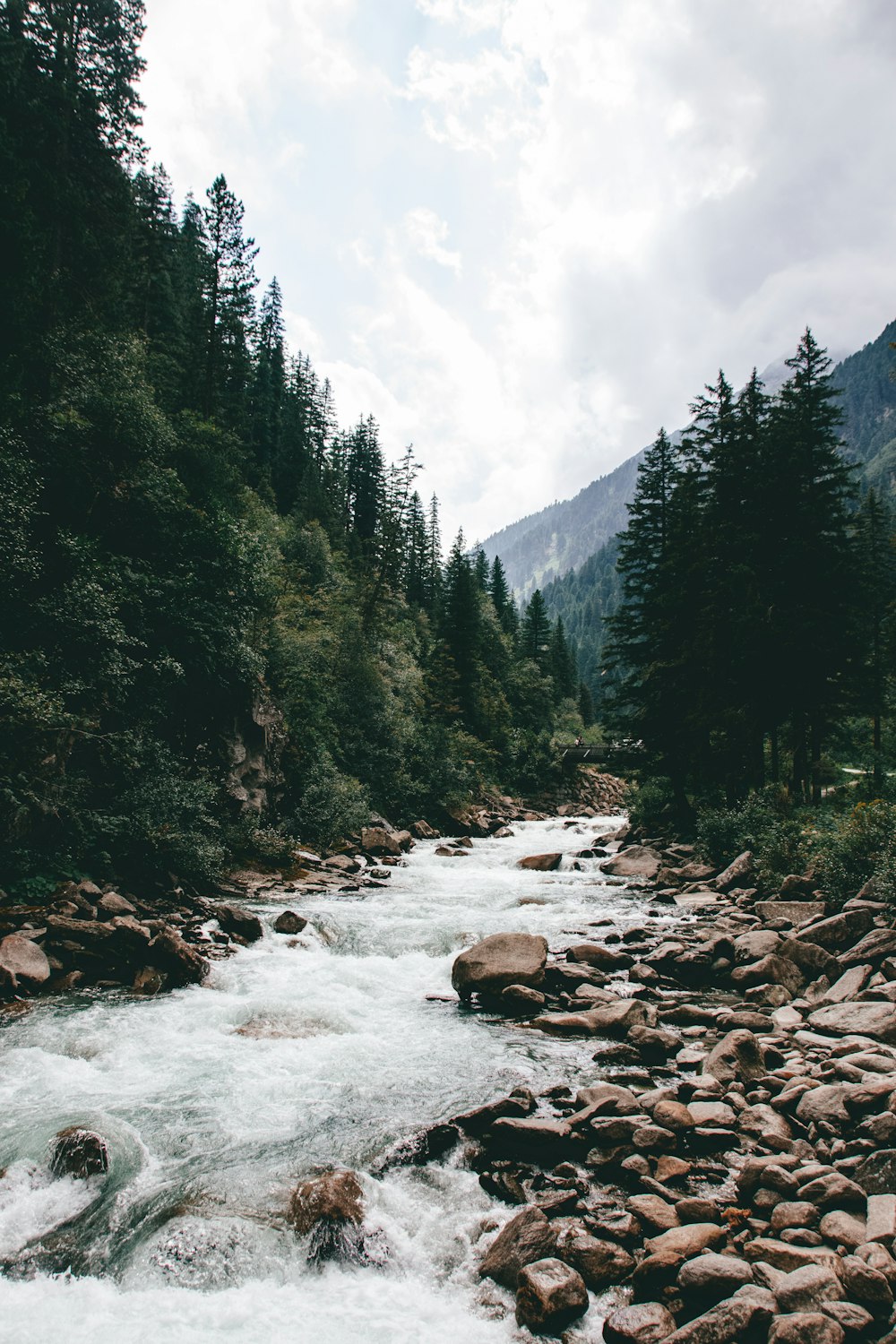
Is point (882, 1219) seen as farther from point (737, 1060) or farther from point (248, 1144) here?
point (248, 1144)

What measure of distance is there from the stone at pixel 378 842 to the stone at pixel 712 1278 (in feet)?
59.9

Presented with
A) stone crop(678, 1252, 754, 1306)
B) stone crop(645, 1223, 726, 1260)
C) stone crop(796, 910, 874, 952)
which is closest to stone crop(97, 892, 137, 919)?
stone crop(645, 1223, 726, 1260)

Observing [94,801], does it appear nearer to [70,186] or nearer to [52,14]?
[70,186]

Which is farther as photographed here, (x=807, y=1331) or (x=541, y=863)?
(x=541, y=863)

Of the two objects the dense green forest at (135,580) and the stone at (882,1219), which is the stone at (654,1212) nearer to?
the stone at (882,1219)

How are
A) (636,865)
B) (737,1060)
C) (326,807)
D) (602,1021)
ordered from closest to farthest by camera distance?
(737,1060), (602,1021), (636,865), (326,807)

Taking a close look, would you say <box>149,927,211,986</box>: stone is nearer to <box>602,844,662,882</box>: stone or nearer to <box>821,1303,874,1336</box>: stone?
<box>821,1303,874,1336</box>: stone

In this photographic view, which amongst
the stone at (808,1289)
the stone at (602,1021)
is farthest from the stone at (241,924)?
the stone at (808,1289)

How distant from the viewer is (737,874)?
52.5ft

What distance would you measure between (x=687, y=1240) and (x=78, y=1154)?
4.72 metres

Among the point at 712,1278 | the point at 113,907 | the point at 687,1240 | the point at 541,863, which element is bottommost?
the point at 541,863

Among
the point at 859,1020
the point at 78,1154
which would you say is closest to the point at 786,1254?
the point at 859,1020

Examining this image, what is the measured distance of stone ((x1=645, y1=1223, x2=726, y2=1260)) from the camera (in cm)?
391

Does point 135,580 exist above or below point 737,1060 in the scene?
above
